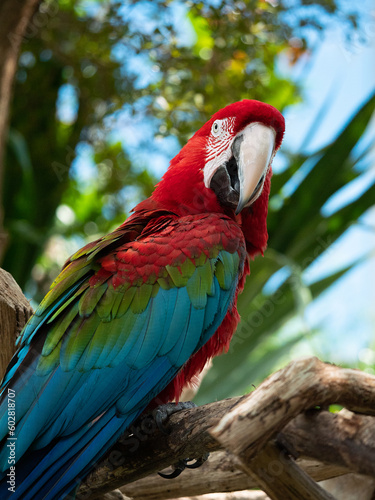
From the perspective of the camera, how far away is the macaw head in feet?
4.91

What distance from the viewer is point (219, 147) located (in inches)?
62.7

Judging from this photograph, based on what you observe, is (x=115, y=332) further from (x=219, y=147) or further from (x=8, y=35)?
(x=8, y=35)

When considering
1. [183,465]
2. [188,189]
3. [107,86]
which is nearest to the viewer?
[183,465]

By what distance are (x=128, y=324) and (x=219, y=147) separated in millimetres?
638

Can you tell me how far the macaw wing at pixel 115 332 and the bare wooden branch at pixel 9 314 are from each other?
11 centimetres

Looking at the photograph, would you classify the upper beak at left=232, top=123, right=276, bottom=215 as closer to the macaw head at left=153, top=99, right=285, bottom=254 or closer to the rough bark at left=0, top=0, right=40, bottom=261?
the macaw head at left=153, top=99, right=285, bottom=254

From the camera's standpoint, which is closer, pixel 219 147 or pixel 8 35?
pixel 219 147

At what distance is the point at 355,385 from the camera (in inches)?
31.6

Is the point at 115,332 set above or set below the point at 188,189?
below

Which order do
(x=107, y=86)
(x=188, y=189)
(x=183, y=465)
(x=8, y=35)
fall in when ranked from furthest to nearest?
(x=107, y=86) → (x=8, y=35) → (x=188, y=189) → (x=183, y=465)

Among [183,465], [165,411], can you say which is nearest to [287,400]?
[165,411]

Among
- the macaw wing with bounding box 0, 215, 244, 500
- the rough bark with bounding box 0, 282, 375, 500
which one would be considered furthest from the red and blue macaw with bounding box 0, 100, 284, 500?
the rough bark with bounding box 0, 282, 375, 500

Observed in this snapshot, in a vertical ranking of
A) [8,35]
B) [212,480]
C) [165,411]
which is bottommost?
[212,480]

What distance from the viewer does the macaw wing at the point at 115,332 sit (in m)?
1.15
